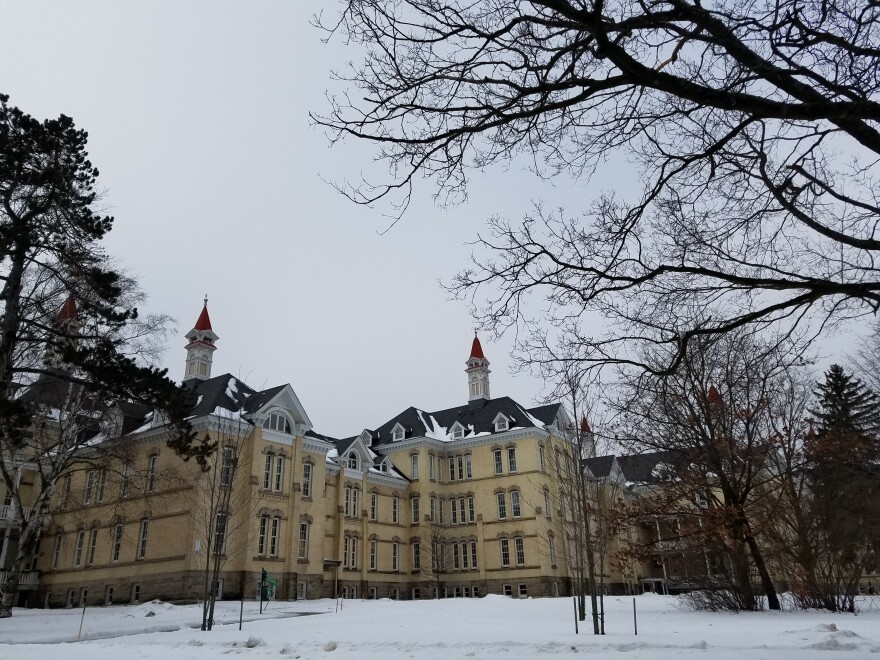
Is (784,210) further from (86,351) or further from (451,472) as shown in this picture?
(451,472)

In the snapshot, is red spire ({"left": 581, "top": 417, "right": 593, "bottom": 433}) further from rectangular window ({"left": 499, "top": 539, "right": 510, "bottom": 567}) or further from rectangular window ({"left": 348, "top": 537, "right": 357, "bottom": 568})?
rectangular window ({"left": 499, "top": 539, "right": 510, "bottom": 567})

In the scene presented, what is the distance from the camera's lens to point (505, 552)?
4803 centimetres

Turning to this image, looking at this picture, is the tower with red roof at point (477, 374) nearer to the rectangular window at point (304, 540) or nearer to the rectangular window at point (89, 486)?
the rectangular window at point (304, 540)

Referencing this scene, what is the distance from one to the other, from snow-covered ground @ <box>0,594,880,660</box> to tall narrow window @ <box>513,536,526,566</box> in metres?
22.6

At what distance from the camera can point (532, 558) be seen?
152 feet

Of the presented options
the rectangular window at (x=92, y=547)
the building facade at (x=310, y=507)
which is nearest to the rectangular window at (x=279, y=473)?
the building facade at (x=310, y=507)

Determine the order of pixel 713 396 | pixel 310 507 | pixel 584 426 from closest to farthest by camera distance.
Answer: pixel 584 426
pixel 713 396
pixel 310 507

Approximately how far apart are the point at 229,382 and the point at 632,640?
3143cm

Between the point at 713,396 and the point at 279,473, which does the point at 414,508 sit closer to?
the point at 279,473

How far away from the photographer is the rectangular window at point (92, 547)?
3747 centimetres

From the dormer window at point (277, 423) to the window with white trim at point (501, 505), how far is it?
60.7ft

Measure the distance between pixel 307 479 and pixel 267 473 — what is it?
3212mm

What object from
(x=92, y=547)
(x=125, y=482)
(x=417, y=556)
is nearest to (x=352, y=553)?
(x=417, y=556)

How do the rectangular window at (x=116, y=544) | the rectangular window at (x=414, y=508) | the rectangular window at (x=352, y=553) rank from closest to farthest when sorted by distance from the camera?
1. the rectangular window at (x=116, y=544)
2. the rectangular window at (x=352, y=553)
3. the rectangular window at (x=414, y=508)
